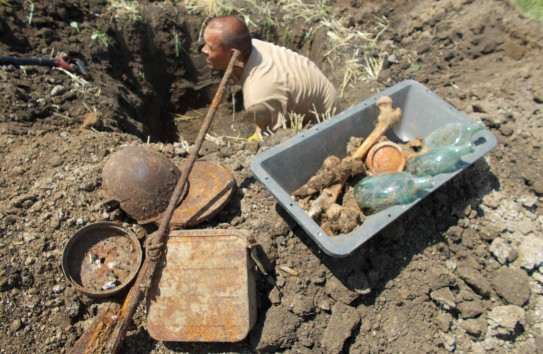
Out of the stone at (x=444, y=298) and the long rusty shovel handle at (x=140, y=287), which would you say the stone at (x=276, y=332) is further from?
the stone at (x=444, y=298)

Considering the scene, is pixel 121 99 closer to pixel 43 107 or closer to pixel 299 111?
pixel 43 107

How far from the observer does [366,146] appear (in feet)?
8.34

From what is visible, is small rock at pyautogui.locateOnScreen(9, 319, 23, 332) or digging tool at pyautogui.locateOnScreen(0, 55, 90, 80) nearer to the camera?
small rock at pyautogui.locateOnScreen(9, 319, 23, 332)

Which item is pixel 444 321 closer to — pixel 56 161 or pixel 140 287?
pixel 140 287

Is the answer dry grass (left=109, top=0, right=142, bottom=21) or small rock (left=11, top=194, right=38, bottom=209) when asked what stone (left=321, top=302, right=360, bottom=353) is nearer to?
small rock (left=11, top=194, right=38, bottom=209)

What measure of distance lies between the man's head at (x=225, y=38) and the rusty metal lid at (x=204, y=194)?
3.90ft

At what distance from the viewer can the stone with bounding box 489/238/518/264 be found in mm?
2498

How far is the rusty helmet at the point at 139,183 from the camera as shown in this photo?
2.30m

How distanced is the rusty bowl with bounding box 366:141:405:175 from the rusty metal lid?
94 cm

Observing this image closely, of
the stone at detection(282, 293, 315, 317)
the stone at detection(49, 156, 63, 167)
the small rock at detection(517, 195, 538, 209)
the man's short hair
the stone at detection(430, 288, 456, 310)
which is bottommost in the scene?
the stone at detection(282, 293, 315, 317)

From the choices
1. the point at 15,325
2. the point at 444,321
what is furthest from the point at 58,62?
the point at 444,321

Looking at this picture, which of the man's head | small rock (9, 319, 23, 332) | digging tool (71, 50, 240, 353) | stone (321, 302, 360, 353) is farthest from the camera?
the man's head

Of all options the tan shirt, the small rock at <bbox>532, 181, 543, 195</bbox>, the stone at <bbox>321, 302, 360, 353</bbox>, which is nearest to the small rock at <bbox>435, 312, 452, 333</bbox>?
the stone at <bbox>321, 302, 360, 353</bbox>

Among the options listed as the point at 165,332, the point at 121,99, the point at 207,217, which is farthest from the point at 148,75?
the point at 165,332
